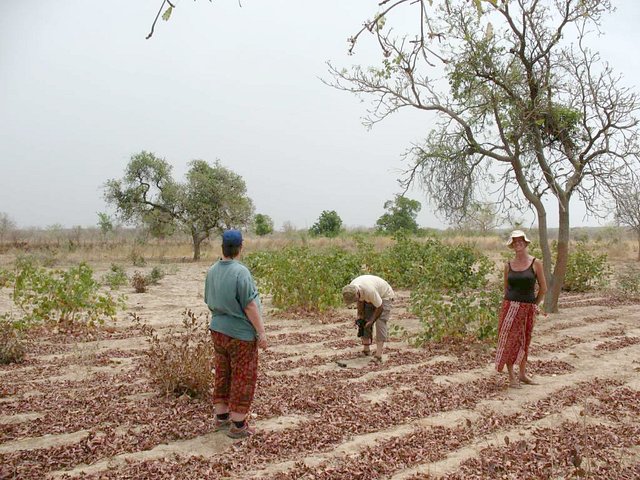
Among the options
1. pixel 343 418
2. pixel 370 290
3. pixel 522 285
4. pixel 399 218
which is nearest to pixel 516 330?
pixel 522 285

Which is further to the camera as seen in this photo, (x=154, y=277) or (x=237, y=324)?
(x=154, y=277)

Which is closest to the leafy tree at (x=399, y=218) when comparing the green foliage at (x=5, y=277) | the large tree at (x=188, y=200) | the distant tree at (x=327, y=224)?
the distant tree at (x=327, y=224)

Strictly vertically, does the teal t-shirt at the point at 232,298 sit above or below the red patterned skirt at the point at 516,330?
above

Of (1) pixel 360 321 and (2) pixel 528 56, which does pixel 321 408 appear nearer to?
(1) pixel 360 321

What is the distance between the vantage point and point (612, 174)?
1005cm

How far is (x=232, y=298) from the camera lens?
428cm

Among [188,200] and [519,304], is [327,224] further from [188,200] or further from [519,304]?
[519,304]

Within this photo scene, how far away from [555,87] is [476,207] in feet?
8.67

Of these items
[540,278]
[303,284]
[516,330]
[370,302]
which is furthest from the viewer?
[303,284]

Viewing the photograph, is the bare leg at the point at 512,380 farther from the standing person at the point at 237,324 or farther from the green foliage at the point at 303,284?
the green foliage at the point at 303,284

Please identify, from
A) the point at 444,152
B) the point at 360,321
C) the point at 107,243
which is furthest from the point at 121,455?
the point at 107,243

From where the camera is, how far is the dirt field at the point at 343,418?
3.85 metres

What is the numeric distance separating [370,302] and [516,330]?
171 centimetres

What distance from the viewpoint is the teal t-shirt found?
4.27 metres
